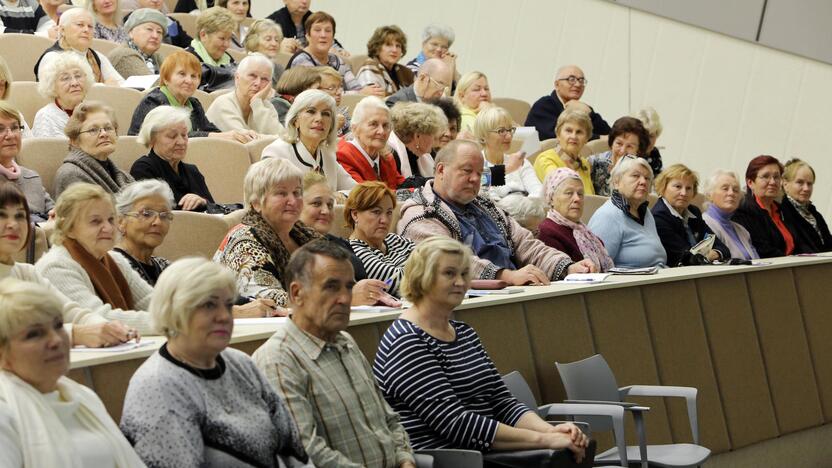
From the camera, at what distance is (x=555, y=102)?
301 inches

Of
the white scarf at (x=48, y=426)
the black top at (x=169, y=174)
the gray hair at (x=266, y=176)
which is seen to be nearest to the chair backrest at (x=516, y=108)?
the black top at (x=169, y=174)

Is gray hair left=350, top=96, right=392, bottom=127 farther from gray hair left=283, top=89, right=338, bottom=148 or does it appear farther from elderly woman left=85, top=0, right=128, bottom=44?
elderly woman left=85, top=0, right=128, bottom=44

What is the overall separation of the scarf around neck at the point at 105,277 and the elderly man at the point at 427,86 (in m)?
3.38

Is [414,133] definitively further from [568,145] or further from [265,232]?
[265,232]

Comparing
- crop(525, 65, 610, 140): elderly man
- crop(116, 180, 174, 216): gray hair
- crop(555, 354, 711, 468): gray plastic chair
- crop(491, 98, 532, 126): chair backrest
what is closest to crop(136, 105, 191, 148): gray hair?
crop(116, 180, 174, 216): gray hair

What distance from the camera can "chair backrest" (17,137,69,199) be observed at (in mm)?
4223

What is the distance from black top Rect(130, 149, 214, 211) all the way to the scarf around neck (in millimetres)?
1110

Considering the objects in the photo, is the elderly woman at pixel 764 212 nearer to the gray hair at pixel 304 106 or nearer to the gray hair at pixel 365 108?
the gray hair at pixel 365 108

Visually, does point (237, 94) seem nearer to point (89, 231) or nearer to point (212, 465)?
point (89, 231)

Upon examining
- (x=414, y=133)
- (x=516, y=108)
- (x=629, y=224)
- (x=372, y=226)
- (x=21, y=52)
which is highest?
(x=21, y=52)

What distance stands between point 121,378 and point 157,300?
0.88 feet

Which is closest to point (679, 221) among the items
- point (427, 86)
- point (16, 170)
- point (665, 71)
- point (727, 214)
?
point (727, 214)

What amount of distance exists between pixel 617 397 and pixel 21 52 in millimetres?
3299

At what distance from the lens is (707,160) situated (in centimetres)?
880
